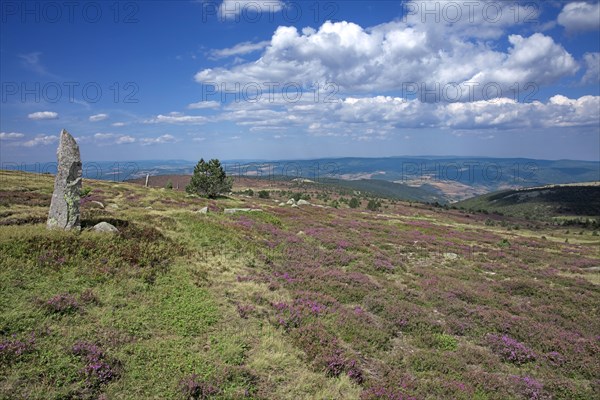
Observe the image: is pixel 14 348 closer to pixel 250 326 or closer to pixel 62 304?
pixel 62 304

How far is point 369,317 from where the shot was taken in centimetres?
1325

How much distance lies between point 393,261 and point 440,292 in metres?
6.18

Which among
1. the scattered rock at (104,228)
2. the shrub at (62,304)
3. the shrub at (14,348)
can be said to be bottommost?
the shrub at (14,348)

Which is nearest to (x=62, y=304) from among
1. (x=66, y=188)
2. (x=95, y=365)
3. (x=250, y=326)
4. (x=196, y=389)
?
(x=95, y=365)

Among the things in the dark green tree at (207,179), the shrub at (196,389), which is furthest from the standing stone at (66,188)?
the dark green tree at (207,179)

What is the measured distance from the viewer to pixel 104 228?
50.9 ft

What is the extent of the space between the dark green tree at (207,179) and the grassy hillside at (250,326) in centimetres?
4130

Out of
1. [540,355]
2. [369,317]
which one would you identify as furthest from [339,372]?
[540,355]

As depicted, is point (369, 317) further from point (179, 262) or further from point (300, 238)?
point (300, 238)

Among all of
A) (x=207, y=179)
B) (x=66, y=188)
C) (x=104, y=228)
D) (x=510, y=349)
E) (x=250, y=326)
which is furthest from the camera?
(x=207, y=179)

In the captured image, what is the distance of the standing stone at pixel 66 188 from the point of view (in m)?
14.6

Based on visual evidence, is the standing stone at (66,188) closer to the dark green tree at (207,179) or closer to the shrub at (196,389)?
the shrub at (196,389)

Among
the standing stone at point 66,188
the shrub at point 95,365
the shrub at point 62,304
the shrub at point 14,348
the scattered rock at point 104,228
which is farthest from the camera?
the scattered rock at point 104,228

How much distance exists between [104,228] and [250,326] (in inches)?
393
